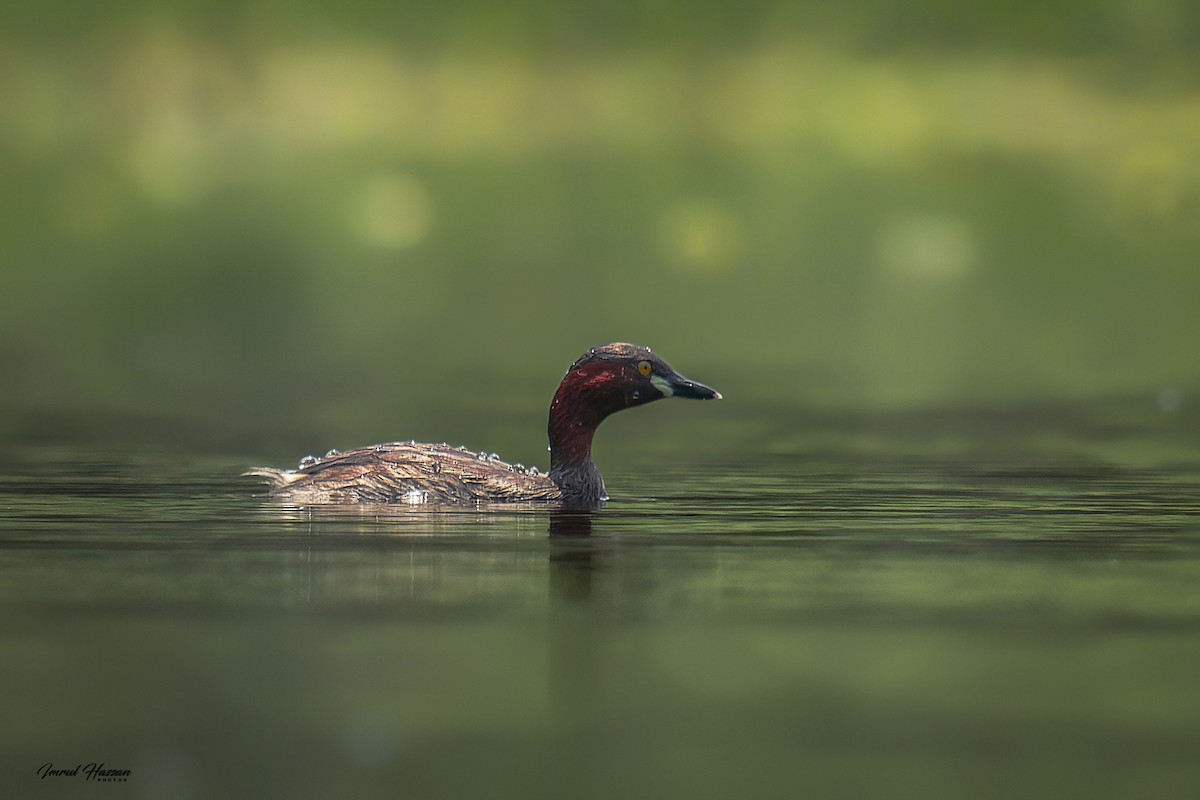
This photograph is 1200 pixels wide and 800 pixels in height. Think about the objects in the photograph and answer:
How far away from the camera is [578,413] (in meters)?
13.2

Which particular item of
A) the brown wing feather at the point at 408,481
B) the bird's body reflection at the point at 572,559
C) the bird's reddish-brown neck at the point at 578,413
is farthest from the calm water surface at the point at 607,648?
the bird's reddish-brown neck at the point at 578,413

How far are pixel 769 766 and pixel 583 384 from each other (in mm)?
6673

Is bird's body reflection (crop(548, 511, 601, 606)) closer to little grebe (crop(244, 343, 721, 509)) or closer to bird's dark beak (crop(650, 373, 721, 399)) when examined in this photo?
little grebe (crop(244, 343, 721, 509))

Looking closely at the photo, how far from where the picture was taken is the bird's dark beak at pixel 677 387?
12922 mm

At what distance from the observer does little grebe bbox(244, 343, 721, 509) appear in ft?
42.2

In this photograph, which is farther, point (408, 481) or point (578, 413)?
point (578, 413)

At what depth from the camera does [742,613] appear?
9.02 meters

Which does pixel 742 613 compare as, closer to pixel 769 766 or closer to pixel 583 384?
pixel 769 766
